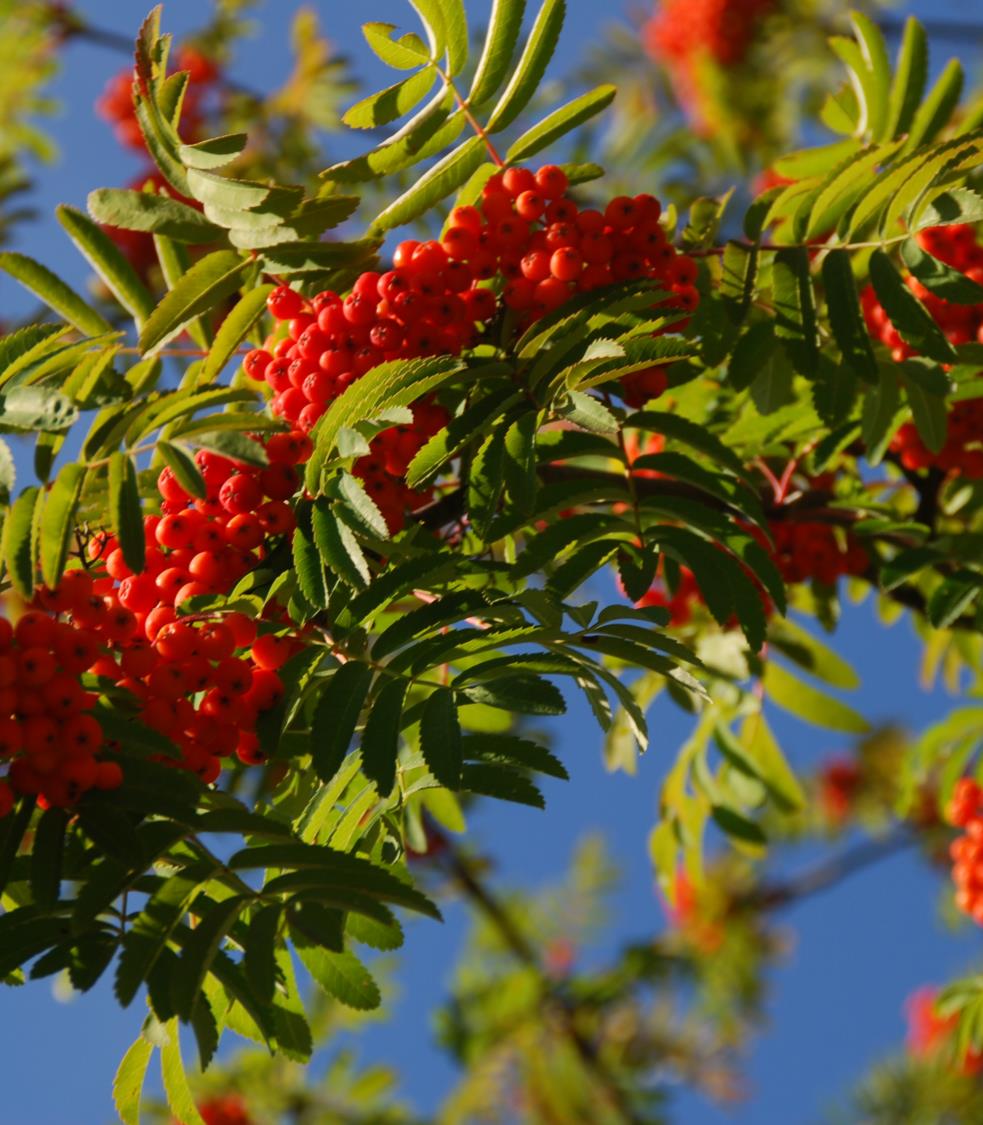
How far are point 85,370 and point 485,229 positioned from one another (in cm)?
68

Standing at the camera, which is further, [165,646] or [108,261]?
[108,261]

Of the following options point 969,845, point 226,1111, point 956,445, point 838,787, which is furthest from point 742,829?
point 838,787

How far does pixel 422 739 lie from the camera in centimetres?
162

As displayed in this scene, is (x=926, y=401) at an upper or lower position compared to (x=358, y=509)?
lower

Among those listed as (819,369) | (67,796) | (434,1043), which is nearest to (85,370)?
(67,796)

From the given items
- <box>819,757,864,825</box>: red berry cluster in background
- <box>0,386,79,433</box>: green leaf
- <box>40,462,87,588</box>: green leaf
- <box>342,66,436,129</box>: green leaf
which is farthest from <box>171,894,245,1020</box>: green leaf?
<box>819,757,864,825</box>: red berry cluster in background

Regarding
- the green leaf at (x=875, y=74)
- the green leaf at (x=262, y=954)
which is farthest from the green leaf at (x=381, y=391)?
the green leaf at (x=875, y=74)

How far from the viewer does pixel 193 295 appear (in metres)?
1.92

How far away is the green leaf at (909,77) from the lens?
2.62 m

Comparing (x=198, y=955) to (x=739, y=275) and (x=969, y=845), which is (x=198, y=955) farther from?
(x=969, y=845)

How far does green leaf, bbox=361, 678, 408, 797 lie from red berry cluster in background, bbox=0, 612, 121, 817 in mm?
294

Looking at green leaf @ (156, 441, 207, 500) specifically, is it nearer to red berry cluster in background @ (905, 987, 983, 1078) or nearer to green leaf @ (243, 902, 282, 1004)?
green leaf @ (243, 902, 282, 1004)

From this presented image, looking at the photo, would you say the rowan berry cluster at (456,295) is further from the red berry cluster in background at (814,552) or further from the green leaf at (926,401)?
the red berry cluster in background at (814,552)

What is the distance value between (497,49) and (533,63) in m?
0.06
